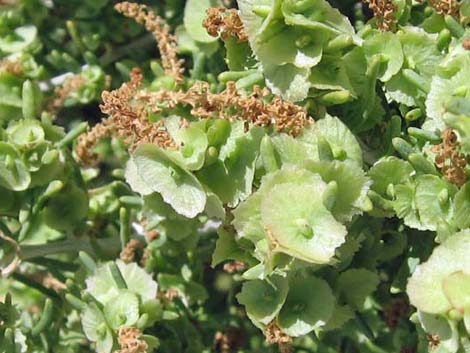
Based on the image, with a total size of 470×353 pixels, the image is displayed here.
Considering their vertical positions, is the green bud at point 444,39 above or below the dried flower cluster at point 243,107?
above

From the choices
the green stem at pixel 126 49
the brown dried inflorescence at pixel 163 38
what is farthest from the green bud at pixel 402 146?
the green stem at pixel 126 49

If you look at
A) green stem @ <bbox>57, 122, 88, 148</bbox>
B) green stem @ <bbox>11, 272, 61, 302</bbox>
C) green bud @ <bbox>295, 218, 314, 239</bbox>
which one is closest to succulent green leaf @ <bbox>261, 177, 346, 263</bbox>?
green bud @ <bbox>295, 218, 314, 239</bbox>

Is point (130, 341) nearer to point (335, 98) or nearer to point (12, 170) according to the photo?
point (12, 170)

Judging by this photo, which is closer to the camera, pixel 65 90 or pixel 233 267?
pixel 233 267

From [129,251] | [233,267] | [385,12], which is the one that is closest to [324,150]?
[385,12]

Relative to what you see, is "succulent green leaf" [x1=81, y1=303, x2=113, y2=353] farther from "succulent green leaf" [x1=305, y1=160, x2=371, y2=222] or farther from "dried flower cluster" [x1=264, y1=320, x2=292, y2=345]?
"succulent green leaf" [x1=305, y1=160, x2=371, y2=222]

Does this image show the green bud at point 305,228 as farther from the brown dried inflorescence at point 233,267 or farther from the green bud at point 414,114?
the brown dried inflorescence at point 233,267
